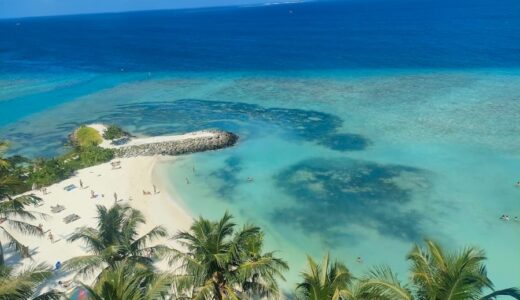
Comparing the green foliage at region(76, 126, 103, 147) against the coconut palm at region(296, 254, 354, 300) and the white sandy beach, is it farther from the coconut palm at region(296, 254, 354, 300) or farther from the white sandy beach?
Answer: the coconut palm at region(296, 254, 354, 300)

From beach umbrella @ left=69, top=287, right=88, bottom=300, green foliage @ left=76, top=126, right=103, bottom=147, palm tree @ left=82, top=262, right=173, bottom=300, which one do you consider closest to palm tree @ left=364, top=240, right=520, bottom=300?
palm tree @ left=82, top=262, right=173, bottom=300

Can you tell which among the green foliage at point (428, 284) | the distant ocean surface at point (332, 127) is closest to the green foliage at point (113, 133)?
the distant ocean surface at point (332, 127)

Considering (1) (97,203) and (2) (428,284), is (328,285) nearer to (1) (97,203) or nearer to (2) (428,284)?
(2) (428,284)

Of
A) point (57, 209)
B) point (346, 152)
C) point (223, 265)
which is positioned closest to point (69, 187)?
point (57, 209)

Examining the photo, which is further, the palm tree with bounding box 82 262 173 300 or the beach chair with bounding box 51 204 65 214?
the beach chair with bounding box 51 204 65 214

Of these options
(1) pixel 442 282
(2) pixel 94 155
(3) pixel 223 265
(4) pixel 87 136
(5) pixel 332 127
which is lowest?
(4) pixel 87 136

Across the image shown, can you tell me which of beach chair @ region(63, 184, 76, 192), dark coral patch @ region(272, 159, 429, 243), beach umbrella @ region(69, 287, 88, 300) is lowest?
beach chair @ region(63, 184, 76, 192)

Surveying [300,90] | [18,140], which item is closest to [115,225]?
[18,140]
